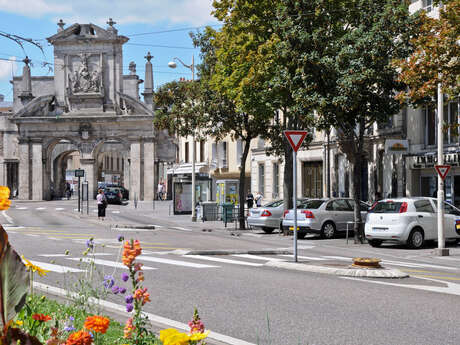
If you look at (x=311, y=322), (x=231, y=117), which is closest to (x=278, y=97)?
(x=231, y=117)

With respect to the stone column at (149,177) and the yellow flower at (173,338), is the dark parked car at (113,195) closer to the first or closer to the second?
the stone column at (149,177)

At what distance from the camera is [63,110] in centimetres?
6781

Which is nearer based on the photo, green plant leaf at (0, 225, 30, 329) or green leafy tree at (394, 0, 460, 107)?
green plant leaf at (0, 225, 30, 329)

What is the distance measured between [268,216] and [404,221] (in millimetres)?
9023

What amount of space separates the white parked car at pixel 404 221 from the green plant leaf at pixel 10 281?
756 inches

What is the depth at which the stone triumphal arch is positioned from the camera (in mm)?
66875

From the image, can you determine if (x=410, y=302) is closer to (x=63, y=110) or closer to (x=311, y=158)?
(x=311, y=158)

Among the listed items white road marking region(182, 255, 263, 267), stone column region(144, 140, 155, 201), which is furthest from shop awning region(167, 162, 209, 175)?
white road marking region(182, 255, 263, 267)

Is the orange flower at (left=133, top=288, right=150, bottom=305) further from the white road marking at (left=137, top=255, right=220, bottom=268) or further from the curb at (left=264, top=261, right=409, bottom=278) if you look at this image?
the white road marking at (left=137, top=255, right=220, bottom=268)

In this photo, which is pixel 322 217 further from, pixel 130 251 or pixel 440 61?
pixel 130 251

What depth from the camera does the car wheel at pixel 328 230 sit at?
2519 centimetres

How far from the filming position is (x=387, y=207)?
2062 centimetres

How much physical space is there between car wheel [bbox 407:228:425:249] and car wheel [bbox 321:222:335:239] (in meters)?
4.86

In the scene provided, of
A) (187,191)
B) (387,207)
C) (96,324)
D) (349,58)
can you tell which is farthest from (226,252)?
(187,191)
